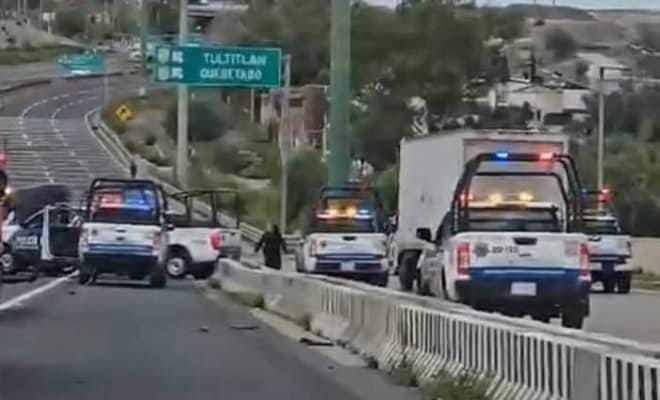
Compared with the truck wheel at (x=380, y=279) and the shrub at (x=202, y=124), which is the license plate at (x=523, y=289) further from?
the shrub at (x=202, y=124)

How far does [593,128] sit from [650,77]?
779 centimetres

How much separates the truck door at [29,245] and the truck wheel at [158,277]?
13.3 ft

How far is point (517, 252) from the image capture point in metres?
25.8

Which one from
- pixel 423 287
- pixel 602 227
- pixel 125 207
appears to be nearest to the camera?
pixel 423 287

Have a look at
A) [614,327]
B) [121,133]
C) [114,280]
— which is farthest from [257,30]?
[614,327]

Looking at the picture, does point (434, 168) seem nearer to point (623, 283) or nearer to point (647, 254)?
point (623, 283)

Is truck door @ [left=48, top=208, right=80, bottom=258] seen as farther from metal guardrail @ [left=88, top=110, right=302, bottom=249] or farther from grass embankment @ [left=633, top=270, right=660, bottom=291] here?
grass embankment @ [left=633, top=270, right=660, bottom=291]

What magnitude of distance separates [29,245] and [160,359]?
2577cm

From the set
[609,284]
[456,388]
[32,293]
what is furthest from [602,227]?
[456,388]

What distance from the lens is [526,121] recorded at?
312 feet

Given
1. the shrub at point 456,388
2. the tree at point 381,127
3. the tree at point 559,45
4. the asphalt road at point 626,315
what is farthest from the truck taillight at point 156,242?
the tree at point 559,45

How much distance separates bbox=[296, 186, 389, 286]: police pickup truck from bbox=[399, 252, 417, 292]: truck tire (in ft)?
7.43

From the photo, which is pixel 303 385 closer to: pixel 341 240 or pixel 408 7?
pixel 341 240

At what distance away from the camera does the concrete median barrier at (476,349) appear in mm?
12125
